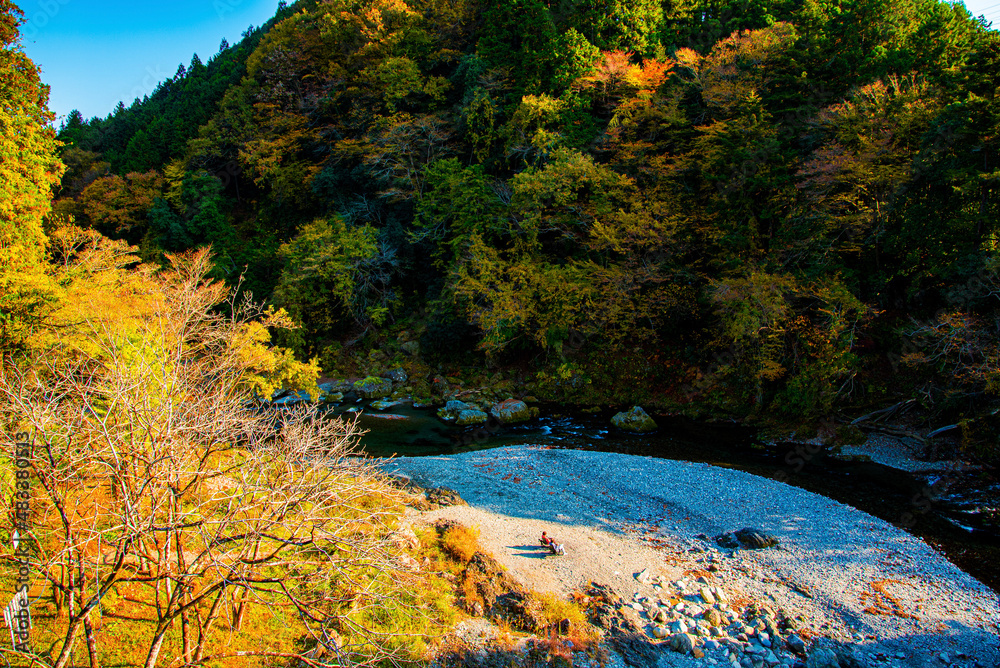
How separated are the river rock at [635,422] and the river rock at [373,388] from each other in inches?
456

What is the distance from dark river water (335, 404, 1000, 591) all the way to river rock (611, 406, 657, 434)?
47 centimetres

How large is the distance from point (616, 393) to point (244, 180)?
1424 inches

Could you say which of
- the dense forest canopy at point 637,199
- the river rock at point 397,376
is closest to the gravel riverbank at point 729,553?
the dense forest canopy at point 637,199

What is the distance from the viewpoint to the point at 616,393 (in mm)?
22062

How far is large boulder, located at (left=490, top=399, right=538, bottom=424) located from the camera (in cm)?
2045

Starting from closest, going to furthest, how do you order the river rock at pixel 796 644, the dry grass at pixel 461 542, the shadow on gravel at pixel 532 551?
the river rock at pixel 796 644 → the dry grass at pixel 461 542 → the shadow on gravel at pixel 532 551

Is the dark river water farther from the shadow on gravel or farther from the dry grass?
the shadow on gravel

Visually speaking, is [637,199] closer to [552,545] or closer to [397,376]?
[397,376]

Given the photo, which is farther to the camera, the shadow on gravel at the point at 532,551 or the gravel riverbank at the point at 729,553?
the shadow on gravel at the point at 532,551

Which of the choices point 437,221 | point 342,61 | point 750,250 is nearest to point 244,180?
point 342,61

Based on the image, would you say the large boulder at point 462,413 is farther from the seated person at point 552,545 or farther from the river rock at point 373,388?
the seated person at point 552,545

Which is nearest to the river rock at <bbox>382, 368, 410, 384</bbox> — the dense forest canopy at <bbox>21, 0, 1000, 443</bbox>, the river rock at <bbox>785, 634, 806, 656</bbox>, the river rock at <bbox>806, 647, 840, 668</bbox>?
the dense forest canopy at <bbox>21, 0, 1000, 443</bbox>

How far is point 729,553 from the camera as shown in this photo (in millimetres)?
10852

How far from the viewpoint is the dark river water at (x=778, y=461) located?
11323 mm
